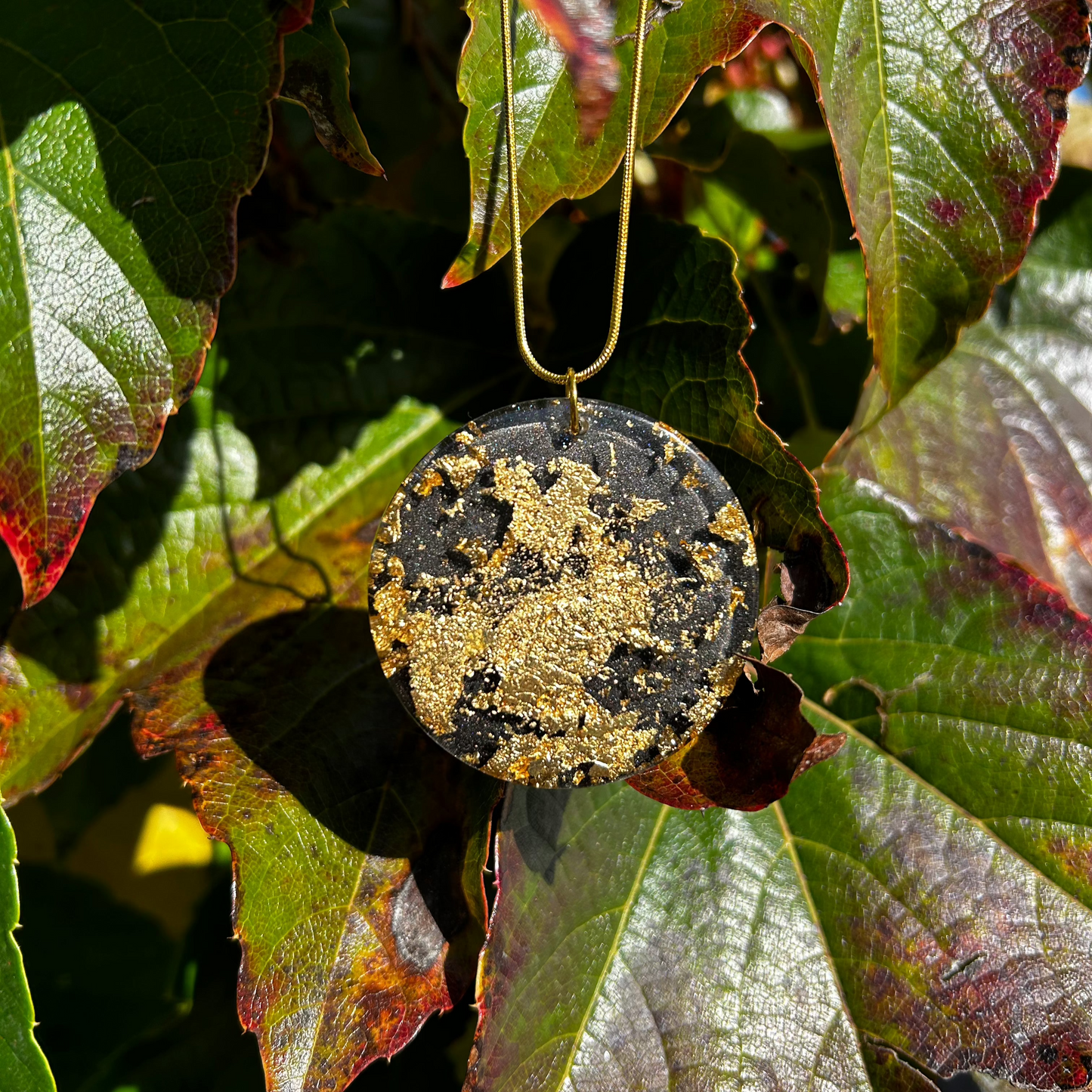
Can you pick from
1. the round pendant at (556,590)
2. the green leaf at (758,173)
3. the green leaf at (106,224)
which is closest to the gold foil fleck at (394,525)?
the round pendant at (556,590)

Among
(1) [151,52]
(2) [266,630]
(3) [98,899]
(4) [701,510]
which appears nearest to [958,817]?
(4) [701,510]

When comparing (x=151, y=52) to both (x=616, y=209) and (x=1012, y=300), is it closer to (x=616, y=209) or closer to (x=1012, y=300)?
(x=616, y=209)

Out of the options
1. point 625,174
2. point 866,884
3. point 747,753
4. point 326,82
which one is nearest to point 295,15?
point 326,82

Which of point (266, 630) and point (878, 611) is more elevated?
point (266, 630)

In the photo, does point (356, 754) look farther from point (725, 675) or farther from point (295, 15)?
point (295, 15)

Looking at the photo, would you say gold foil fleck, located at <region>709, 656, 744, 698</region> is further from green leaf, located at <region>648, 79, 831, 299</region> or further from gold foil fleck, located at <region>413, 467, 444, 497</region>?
green leaf, located at <region>648, 79, 831, 299</region>

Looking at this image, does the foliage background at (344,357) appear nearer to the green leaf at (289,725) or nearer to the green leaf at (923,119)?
the green leaf at (289,725)
